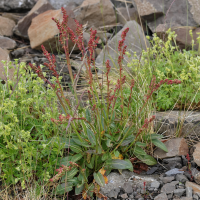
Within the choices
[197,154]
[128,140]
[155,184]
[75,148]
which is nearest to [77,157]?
[75,148]

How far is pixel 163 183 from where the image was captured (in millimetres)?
2207

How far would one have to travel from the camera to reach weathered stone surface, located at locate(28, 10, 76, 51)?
5.00 meters

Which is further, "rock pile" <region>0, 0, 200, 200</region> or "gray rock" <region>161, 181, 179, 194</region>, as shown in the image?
"rock pile" <region>0, 0, 200, 200</region>

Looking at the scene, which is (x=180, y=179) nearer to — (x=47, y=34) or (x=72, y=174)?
(x=72, y=174)

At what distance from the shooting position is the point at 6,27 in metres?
5.75

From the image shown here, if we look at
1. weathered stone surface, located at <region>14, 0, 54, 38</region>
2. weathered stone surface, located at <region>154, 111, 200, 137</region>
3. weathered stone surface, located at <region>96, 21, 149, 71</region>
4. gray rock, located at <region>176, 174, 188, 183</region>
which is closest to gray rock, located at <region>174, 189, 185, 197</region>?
gray rock, located at <region>176, 174, 188, 183</region>

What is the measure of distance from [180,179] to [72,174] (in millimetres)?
942

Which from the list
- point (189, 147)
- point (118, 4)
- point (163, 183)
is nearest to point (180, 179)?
point (163, 183)

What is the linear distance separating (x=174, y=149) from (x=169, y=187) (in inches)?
19.4

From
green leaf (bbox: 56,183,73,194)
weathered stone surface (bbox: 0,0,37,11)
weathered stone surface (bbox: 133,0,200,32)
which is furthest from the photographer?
weathered stone surface (bbox: 0,0,37,11)

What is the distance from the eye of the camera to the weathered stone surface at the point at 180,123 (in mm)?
2701

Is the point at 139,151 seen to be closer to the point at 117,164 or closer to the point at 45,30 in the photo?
the point at 117,164

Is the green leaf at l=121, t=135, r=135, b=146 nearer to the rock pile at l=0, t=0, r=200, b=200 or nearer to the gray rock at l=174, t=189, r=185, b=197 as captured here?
the rock pile at l=0, t=0, r=200, b=200

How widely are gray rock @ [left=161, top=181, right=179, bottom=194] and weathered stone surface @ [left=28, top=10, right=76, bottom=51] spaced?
3626 millimetres
